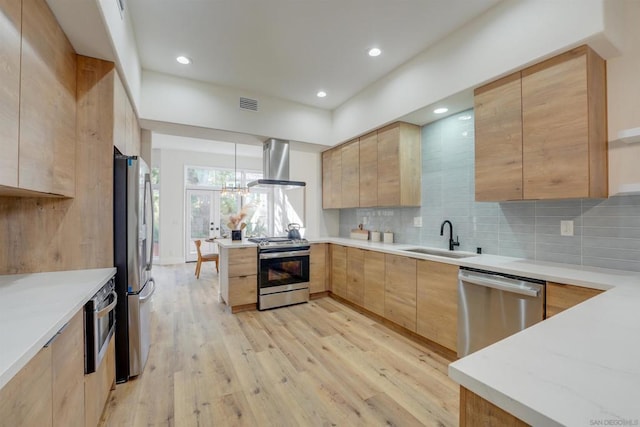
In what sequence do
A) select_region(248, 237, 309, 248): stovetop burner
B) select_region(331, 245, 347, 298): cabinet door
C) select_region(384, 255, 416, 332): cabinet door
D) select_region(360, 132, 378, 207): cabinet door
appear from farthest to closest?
select_region(331, 245, 347, 298): cabinet door → select_region(248, 237, 309, 248): stovetop burner → select_region(360, 132, 378, 207): cabinet door → select_region(384, 255, 416, 332): cabinet door

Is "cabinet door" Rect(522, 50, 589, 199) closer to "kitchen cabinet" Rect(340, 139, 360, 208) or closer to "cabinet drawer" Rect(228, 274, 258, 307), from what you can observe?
"kitchen cabinet" Rect(340, 139, 360, 208)

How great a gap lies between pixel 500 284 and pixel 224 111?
3412 mm

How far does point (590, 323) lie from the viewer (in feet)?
3.13

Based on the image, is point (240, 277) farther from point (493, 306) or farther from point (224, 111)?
point (493, 306)

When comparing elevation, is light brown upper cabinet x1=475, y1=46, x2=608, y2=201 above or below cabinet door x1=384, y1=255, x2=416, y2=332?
above

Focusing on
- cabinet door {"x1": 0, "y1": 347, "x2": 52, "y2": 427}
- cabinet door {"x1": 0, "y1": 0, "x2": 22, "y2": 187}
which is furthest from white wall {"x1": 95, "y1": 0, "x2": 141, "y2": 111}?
cabinet door {"x1": 0, "y1": 347, "x2": 52, "y2": 427}

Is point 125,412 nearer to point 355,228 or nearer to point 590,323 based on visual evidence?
point 590,323

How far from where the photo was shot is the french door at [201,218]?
284 inches

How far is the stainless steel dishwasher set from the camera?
1.85 m

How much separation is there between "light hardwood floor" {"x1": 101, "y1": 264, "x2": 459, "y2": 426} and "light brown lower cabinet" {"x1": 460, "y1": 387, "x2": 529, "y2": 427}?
129 cm

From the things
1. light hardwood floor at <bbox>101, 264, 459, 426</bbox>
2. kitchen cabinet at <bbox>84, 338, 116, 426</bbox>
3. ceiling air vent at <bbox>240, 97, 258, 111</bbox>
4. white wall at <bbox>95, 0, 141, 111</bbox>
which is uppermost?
ceiling air vent at <bbox>240, 97, 258, 111</bbox>

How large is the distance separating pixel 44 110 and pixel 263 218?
658cm

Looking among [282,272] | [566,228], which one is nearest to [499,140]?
[566,228]

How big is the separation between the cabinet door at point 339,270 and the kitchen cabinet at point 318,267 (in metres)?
0.12
